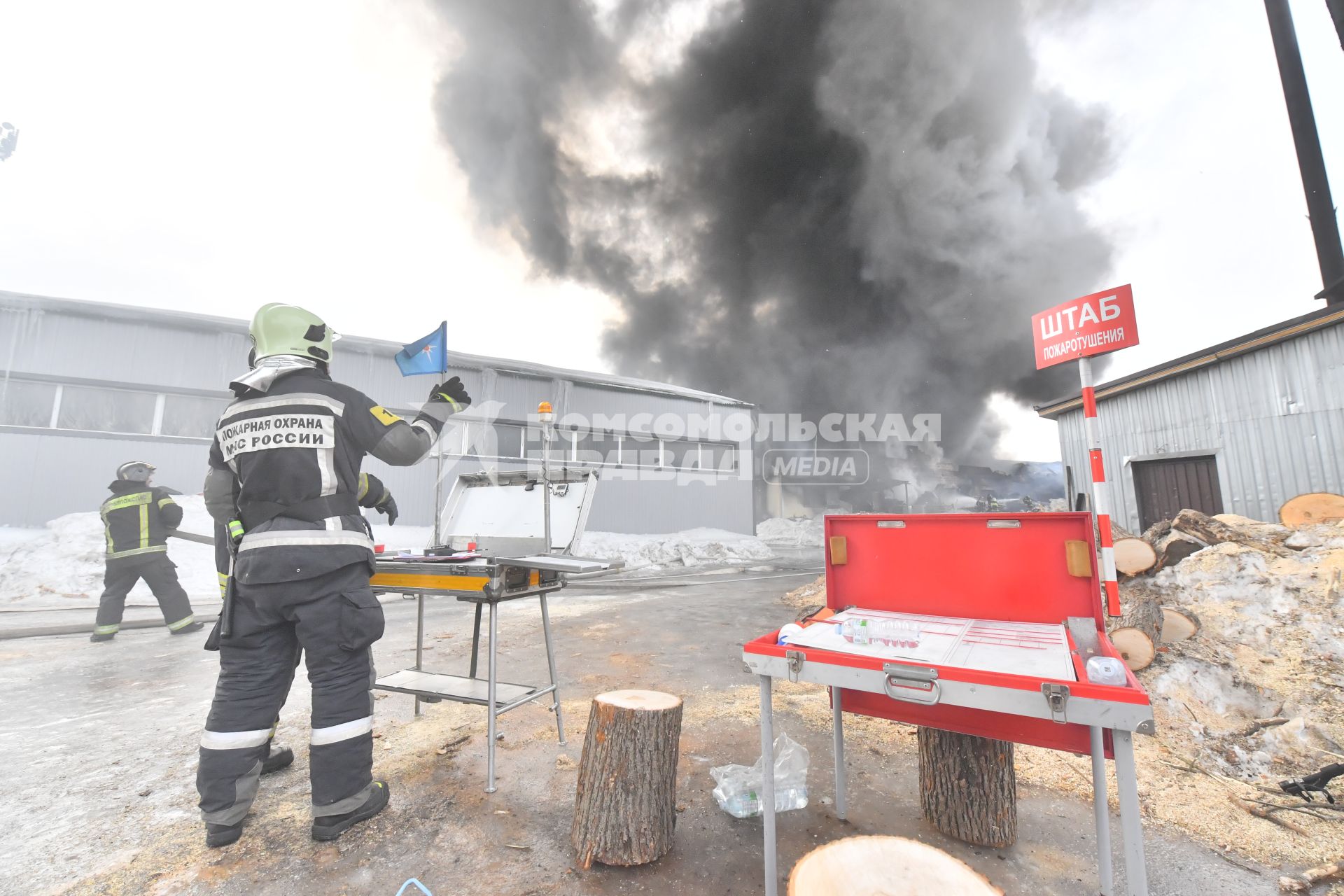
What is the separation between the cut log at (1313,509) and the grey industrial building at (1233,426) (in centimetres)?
98

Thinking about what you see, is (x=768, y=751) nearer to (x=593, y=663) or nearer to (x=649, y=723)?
(x=649, y=723)

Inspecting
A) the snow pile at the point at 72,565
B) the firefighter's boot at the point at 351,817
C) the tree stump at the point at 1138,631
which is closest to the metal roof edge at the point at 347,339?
the snow pile at the point at 72,565

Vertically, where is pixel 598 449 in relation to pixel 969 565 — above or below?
above

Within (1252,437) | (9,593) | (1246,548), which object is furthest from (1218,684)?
(9,593)

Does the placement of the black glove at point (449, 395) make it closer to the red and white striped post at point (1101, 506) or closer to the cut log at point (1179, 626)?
the red and white striped post at point (1101, 506)

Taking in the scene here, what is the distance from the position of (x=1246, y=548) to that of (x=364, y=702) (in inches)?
254

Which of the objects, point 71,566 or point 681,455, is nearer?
point 71,566

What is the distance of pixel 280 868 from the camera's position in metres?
2.06

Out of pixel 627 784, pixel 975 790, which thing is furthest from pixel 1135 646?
pixel 627 784

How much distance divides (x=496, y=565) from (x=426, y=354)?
1.73 m

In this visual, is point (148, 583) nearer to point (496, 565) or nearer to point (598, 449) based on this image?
point (496, 565)

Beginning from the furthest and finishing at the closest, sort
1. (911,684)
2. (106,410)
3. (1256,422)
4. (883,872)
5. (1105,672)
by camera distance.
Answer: (106,410)
(1256,422)
(911,684)
(1105,672)
(883,872)

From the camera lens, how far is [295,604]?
7.26ft

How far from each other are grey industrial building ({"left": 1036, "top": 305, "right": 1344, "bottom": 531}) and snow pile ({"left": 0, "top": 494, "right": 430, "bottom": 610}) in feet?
45.6
